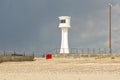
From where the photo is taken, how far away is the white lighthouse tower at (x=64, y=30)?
6844 cm

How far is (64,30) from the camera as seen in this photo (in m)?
70.8

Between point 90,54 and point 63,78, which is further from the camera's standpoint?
point 90,54

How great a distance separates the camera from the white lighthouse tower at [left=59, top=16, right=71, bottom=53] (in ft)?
225

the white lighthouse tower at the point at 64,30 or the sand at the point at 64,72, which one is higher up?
the white lighthouse tower at the point at 64,30

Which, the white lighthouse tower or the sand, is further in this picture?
the white lighthouse tower

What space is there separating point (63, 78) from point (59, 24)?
50108mm

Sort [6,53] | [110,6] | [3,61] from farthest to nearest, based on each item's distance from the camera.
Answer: [110,6] → [6,53] → [3,61]

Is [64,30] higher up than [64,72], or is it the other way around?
[64,30]

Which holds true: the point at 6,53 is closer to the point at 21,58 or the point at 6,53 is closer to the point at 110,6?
the point at 21,58

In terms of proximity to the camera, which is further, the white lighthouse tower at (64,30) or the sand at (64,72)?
the white lighthouse tower at (64,30)

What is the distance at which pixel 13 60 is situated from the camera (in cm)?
5009

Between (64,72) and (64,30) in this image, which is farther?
(64,30)

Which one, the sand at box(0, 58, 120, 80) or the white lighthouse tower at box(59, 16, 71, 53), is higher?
the white lighthouse tower at box(59, 16, 71, 53)

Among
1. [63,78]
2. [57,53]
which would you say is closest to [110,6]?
[57,53]
